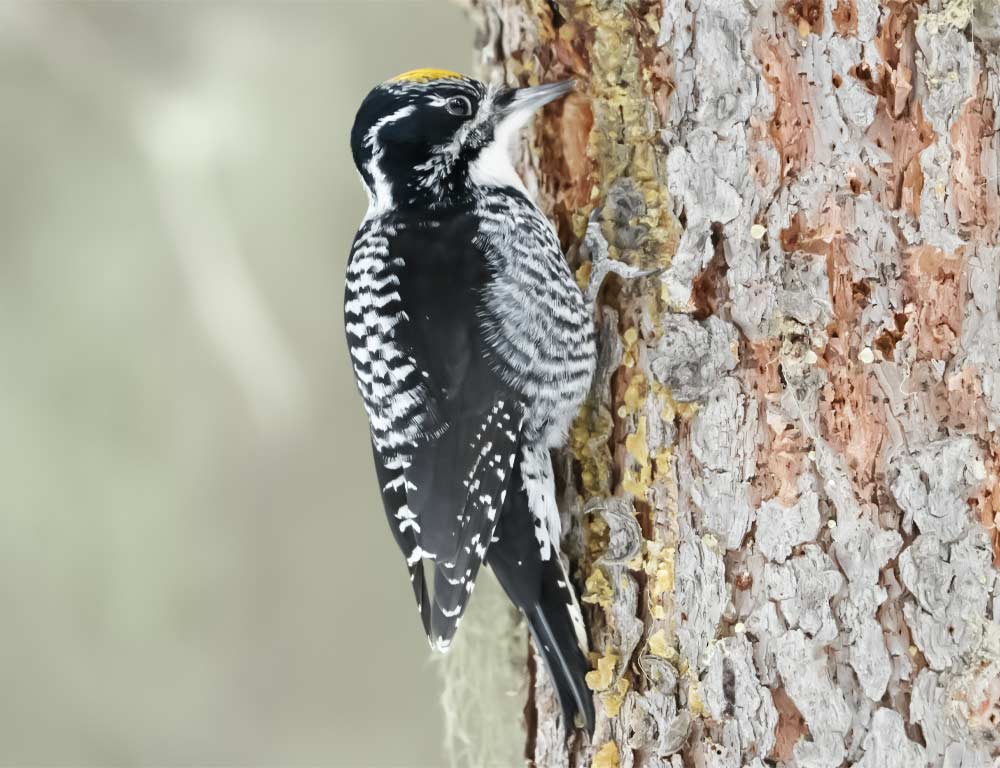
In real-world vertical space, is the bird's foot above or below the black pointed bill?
below

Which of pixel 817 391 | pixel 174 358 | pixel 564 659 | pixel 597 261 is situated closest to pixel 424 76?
→ pixel 597 261

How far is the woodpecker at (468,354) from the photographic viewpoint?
2.29m

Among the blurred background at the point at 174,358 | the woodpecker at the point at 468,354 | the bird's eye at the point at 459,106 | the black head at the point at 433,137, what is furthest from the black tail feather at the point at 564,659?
the blurred background at the point at 174,358

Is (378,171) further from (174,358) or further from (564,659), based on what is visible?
(174,358)

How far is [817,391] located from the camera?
1941 millimetres

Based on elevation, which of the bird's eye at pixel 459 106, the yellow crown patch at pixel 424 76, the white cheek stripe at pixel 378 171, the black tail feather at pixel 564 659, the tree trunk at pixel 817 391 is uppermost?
the yellow crown patch at pixel 424 76

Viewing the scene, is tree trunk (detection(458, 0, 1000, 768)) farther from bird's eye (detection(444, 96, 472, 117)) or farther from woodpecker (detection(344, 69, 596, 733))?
bird's eye (detection(444, 96, 472, 117))

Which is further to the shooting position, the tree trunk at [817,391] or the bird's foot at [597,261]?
the bird's foot at [597,261]

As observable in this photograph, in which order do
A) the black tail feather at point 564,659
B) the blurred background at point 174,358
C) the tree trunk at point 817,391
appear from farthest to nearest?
the blurred background at point 174,358, the black tail feather at point 564,659, the tree trunk at point 817,391

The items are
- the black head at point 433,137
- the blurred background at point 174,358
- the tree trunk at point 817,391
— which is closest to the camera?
the tree trunk at point 817,391

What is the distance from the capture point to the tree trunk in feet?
6.10

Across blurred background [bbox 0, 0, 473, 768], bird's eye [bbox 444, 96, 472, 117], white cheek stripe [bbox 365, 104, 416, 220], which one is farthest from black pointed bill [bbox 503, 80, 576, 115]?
blurred background [bbox 0, 0, 473, 768]

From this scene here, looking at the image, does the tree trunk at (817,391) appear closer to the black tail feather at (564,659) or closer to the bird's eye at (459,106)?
the black tail feather at (564,659)

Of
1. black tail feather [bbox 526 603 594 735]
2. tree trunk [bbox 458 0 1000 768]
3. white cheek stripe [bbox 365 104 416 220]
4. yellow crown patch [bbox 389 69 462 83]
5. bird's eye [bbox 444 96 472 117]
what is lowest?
black tail feather [bbox 526 603 594 735]
